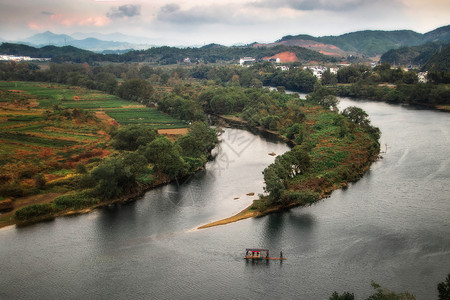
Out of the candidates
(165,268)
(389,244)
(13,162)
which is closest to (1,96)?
(13,162)

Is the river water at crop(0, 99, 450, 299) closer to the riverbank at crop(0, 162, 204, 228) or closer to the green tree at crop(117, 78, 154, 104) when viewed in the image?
the riverbank at crop(0, 162, 204, 228)

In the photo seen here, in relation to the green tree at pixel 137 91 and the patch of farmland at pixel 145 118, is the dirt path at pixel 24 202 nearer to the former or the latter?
the patch of farmland at pixel 145 118

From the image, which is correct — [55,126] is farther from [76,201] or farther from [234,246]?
[234,246]

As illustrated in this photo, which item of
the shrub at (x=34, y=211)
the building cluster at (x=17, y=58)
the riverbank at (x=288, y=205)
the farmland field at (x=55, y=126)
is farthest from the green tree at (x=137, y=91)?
the building cluster at (x=17, y=58)

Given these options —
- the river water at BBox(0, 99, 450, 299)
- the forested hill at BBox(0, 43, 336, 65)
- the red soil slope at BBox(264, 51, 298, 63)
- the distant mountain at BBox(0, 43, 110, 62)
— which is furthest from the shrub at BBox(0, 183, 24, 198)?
the distant mountain at BBox(0, 43, 110, 62)

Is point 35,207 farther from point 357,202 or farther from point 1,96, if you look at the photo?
point 1,96

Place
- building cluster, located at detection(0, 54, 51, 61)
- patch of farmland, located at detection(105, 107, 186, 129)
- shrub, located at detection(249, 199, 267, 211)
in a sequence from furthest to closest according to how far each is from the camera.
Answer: building cluster, located at detection(0, 54, 51, 61) < patch of farmland, located at detection(105, 107, 186, 129) < shrub, located at detection(249, 199, 267, 211)

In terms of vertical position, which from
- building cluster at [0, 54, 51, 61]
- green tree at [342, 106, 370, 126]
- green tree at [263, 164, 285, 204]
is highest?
building cluster at [0, 54, 51, 61]

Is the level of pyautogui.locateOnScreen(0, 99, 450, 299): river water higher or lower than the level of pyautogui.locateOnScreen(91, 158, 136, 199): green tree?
lower
